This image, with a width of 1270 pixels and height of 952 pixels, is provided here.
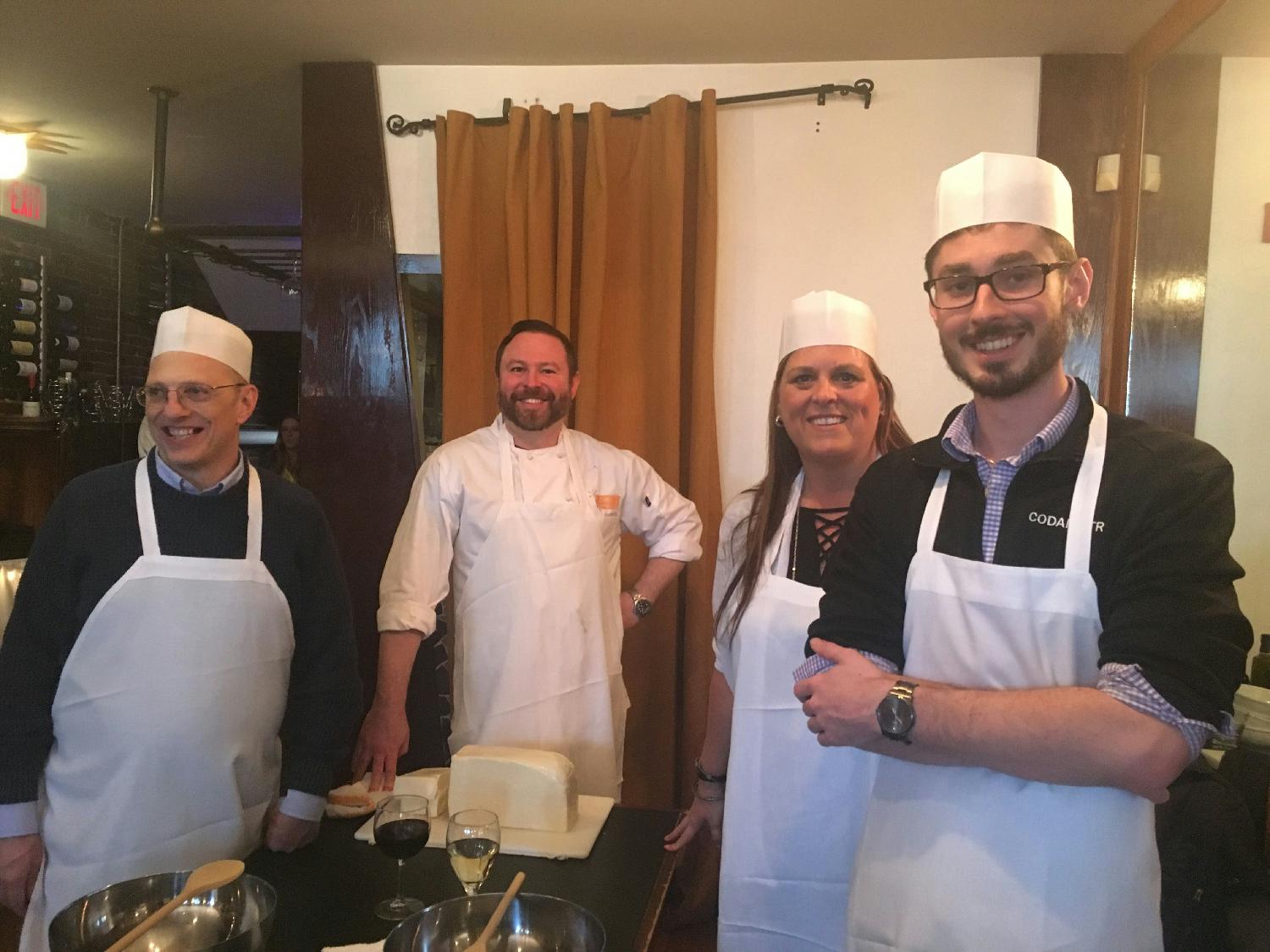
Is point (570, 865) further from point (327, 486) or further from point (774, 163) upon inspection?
point (774, 163)

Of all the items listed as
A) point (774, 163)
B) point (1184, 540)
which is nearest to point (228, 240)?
point (774, 163)

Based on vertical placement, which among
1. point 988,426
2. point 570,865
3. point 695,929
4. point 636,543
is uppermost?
point 988,426

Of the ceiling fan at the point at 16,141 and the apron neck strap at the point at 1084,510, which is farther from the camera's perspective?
the ceiling fan at the point at 16,141

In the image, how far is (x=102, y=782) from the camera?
1.55 metres

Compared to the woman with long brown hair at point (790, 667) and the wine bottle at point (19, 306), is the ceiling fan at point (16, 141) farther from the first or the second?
Result: the woman with long brown hair at point (790, 667)

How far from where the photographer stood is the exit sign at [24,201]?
444 centimetres

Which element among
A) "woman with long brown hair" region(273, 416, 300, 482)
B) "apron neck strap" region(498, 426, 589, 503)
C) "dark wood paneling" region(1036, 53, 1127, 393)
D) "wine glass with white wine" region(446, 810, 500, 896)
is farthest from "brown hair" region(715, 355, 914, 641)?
"woman with long brown hair" region(273, 416, 300, 482)

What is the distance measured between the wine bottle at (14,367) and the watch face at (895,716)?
4.89m

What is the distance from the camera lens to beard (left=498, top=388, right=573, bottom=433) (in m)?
2.38

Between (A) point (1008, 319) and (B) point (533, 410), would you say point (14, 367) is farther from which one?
(A) point (1008, 319)

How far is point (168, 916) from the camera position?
1.13m

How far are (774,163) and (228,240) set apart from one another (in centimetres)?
404

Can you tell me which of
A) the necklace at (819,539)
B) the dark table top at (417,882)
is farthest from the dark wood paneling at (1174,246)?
the dark table top at (417,882)

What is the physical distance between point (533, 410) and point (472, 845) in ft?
4.44
